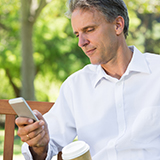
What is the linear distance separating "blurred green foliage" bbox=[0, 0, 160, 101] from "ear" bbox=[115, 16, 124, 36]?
21.4 ft

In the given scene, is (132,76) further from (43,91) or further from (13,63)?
(43,91)

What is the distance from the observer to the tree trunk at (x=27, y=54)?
7113 millimetres

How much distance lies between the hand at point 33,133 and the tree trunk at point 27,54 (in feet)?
19.1

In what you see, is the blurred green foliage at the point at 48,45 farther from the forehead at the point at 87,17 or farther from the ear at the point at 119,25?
the forehead at the point at 87,17

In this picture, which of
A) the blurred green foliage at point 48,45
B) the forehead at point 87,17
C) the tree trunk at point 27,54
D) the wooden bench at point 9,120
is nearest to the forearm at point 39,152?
the wooden bench at point 9,120

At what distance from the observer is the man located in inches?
68.3

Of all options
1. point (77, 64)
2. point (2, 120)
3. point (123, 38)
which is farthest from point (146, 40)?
point (123, 38)

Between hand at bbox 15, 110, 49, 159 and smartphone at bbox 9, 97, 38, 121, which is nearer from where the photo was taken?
smartphone at bbox 9, 97, 38, 121

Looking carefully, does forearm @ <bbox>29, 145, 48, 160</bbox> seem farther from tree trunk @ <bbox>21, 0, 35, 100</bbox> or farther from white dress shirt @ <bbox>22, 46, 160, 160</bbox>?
tree trunk @ <bbox>21, 0, 35, 100</bbox>

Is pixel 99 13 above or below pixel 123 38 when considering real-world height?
above

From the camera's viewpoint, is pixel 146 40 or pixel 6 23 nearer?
pixel 6 23

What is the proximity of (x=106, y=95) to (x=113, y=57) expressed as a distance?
25cm

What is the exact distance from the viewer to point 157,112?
1.75m

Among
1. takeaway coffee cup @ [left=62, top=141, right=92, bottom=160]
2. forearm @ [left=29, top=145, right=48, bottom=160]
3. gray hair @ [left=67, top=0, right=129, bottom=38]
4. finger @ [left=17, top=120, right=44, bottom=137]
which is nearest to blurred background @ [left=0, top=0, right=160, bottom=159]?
gray hair @ [left=67, top=0, right=129, bottom=38]
